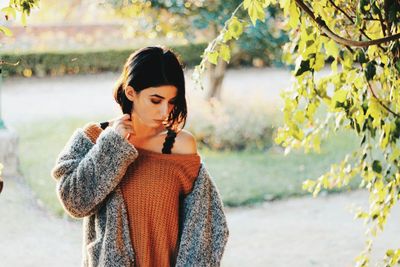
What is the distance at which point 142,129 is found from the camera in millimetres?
2770

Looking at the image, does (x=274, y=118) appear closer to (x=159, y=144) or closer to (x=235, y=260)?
(x=235, y=260)

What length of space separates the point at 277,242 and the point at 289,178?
2191 mm

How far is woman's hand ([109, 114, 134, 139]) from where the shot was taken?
8.81 ft

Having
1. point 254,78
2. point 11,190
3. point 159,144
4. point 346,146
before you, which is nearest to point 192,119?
point 346,146

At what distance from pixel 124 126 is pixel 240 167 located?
6.63 meters

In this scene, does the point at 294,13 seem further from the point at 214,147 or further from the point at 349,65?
the point at 214,147

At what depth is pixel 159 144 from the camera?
2773 millimetres

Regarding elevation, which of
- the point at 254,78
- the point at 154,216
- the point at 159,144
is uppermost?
the point at 159,144

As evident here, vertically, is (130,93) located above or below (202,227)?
above

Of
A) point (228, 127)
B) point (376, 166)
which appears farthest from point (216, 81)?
point (376, 166)

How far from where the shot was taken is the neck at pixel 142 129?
2.75m

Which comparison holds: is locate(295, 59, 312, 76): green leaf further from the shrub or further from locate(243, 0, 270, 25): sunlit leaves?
the shrub

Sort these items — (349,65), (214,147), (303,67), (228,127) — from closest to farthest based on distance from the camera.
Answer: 1. (303,67)
2. (349,65)
3. (214,147)
4. (228,127)

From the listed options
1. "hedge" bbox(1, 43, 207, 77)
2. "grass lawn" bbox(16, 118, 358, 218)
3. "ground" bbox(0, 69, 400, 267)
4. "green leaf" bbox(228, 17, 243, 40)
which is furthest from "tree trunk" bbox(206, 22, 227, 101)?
"green leaf" bbox(228, 17, 243, 40)
